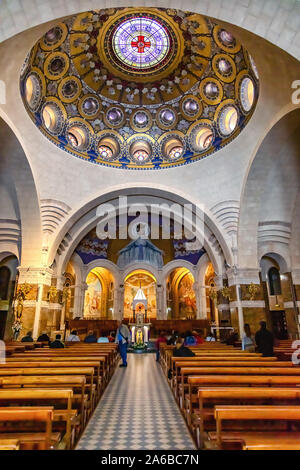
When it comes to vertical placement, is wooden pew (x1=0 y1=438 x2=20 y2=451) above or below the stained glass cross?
below

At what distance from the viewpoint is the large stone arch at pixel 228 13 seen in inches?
181

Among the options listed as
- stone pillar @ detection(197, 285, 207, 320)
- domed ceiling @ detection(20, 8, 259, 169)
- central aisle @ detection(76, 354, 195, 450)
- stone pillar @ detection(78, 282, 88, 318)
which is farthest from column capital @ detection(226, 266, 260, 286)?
stone pillar @ detection(78, 282, 88, 318)

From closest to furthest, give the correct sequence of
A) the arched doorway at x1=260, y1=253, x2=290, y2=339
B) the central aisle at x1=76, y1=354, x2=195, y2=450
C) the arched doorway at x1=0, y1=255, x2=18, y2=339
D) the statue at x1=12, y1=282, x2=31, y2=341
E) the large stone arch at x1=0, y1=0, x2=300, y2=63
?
1. the central aisle at x1=76, y1=354, x2=195, y2=450
2. the large stone arch at x1=0, y1=0, x2=300, y2=63
3. the statue at x1=12, y1=282, x2=31, y2=341
4. the arched doorway at x1=260, y1=253, x2=290, y2=339
5. the arched doorway at x1=0, y1=255, x2=18, y2=339

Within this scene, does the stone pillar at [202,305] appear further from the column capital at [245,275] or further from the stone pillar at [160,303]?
the column capital at [245,275]

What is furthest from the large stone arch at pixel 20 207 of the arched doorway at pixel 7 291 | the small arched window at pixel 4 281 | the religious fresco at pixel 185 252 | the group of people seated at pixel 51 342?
the religious fresco at pixel 185 252

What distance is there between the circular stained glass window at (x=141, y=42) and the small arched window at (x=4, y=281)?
13822 mm

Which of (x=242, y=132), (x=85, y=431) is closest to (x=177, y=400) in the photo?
(x=85, y=431)

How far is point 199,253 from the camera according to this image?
71.1 feet

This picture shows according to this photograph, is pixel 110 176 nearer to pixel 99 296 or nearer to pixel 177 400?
pixel 177 400

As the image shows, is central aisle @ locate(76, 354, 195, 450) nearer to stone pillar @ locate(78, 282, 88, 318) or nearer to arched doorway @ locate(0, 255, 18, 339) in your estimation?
arched doorway @ locate(0, 255, 18, 339)

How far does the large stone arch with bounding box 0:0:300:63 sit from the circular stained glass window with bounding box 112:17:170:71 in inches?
428

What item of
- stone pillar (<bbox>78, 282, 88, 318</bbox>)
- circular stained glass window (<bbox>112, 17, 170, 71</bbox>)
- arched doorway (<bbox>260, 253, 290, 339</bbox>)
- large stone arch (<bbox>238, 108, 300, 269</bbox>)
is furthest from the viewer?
stone pillar (<bbox>78, 282, 88, 318</bbox>)

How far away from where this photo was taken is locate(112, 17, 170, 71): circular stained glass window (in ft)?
45.5
